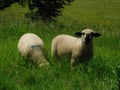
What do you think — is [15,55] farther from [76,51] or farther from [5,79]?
[5,79]

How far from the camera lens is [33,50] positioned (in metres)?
10.1

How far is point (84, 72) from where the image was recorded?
8.73 metres

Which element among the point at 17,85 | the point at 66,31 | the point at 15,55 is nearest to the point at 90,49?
the point at 15,55

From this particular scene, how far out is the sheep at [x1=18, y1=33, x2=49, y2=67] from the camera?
9.71 meters

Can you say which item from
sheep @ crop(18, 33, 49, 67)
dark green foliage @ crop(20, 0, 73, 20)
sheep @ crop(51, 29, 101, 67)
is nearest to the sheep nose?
sheep @ crop(51, 29, 101, 67)

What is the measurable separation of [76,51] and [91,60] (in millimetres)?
500

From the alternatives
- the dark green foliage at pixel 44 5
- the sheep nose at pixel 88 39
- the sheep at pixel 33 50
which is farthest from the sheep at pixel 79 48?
the dark green foliage at pixel 44 5

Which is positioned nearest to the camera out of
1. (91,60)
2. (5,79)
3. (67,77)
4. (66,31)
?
(5,79)

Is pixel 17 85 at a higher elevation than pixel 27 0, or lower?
higher

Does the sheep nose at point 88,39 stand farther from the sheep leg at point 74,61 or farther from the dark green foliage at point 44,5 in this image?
the dark green foliage at point 44,5

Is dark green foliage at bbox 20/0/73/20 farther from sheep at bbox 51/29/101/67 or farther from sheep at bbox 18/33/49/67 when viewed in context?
sheep at bbox 51/29/101/67

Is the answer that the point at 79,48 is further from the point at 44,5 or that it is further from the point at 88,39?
the point at 44,5

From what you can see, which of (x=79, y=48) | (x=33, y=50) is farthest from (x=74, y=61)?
(x=33, y=50)

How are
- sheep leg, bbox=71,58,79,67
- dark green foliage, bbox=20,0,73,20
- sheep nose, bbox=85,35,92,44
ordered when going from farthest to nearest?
1. dark green foliage, bbox=20,0,73,20
2. sheep nose, bbox=85,35,92,44
3. sheep leg, bbox=71,58,79,67
